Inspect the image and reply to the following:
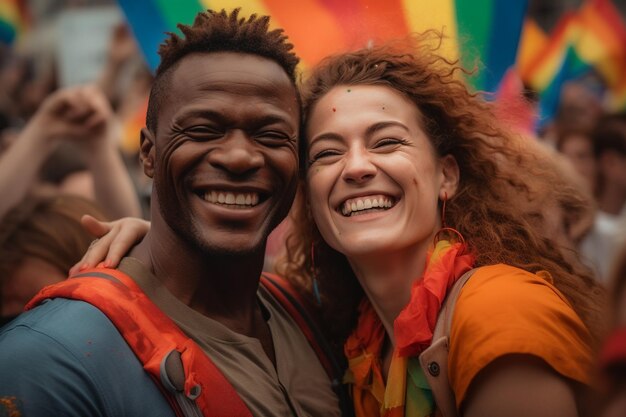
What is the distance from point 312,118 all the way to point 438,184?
0.53 meters

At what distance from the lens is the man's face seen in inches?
97.5

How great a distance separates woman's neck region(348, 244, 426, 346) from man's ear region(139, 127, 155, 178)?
80 cm

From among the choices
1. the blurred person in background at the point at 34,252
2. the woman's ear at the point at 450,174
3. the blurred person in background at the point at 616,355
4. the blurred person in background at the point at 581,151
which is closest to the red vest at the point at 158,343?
the blurred person in background at the point at 34,252

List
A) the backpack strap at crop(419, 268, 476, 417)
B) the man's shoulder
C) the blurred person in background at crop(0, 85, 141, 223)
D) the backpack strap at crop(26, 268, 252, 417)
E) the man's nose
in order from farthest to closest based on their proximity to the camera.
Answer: the blurred person in background at crop(0, 85, 141, 223)
the man's nose
the backpack strap at crop(419, 268, 476, 417)
the backpack strap at crop(26, 268, 252, 417)
the man's shoulder

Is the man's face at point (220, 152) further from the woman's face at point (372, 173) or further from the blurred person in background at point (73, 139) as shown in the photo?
the blurred person in background at point (73, 139)

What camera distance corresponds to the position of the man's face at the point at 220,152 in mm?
2477

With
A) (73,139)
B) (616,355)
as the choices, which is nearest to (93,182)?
(73,139)

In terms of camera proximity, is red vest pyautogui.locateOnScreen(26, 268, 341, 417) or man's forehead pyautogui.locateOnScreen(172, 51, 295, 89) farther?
man's forehead pyautogui.locateOnScreen(172, 51, 295, 89)

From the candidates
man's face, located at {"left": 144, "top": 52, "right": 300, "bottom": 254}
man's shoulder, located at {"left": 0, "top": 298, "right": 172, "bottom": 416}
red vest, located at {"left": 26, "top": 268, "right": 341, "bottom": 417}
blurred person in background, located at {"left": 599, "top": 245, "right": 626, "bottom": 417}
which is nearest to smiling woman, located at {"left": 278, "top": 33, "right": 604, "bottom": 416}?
man's face, located at {"left": 144, "top": 52, "right": 300, "bottom": 254}

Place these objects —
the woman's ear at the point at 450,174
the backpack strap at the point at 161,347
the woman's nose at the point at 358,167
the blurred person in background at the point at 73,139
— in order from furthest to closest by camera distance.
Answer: the blurred person in background at the point at 73,139, the woman's ear at the point at 450,174, the woman's nose at the point at 358,167, the backpack strap at the point at 161,347

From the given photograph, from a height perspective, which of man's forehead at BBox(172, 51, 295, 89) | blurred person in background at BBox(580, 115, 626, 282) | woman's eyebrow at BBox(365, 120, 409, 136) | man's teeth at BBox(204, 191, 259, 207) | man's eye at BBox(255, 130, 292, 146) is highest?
man's forehead at BBox(172, 51, 295, 89)

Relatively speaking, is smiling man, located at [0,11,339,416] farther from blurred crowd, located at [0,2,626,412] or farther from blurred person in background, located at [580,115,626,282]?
blurred person in background, located at [580,115,626,282]

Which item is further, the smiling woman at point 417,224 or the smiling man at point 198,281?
the smiling woman at point 417,224

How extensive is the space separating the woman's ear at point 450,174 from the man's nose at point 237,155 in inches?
31.3
